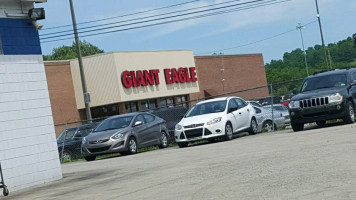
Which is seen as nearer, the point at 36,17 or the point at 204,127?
the point at 36,17

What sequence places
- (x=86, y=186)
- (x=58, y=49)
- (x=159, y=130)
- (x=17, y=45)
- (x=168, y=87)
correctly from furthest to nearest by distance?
(x=58, y=49)
(x=168, y=87)
(x=159, y=130)
(x=17, y=45)
(x=86, y=186)

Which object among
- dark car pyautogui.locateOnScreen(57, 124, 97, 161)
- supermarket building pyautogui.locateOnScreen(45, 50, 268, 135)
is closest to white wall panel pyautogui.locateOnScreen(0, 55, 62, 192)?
dark car pyautogui.locateOnScreen(57, 124, 97, 161)

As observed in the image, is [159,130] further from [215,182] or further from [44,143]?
[215,182]

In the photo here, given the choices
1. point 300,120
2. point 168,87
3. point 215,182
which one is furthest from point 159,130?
point 168,87

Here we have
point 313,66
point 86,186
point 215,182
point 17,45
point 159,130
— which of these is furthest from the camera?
point 313,66

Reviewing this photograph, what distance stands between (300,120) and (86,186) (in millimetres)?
10019

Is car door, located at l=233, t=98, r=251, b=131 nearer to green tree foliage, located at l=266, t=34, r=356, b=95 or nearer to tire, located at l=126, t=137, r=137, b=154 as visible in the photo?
tire, located at l=126, t=137, r=137, b=154

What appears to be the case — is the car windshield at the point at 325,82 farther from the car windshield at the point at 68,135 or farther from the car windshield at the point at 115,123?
the car windshield at the point at 68,135

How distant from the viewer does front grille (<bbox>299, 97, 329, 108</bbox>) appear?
65.6ft

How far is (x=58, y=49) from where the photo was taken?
4190 inches

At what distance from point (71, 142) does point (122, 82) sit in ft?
74.5

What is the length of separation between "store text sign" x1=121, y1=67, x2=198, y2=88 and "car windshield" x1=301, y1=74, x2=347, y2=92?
1139 inches

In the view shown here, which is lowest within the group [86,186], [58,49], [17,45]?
[86,186]

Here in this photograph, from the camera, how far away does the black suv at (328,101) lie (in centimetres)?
1994
